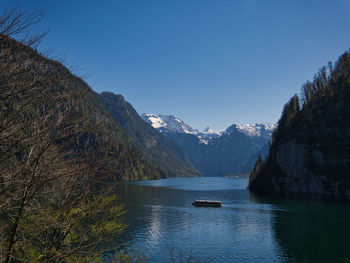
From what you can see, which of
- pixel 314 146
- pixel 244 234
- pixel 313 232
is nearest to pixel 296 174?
pixel 314 146

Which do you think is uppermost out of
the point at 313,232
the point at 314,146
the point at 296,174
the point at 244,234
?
the point at 314,146

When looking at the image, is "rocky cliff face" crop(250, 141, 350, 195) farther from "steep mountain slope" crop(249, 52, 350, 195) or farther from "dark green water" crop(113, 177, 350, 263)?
"dark green water" crop(113, 177, 350, 263)

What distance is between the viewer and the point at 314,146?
145875mm

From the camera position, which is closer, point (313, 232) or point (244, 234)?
point (244, 234)

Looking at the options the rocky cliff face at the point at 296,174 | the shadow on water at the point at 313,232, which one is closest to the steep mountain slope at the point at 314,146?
the rocky cliff face at the point at 296,174

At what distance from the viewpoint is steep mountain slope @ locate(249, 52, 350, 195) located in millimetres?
135500

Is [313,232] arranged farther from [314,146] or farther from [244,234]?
[314,146]

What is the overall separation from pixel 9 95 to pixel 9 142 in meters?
2.15

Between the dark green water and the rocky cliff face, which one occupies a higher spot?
the rocky cliff face

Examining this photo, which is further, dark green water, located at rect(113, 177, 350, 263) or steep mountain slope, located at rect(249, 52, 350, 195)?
steep mountain slope, located at rect(249, 52, 350, 195)

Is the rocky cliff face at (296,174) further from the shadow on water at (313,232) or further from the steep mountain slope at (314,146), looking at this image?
the shadow on water at (313,232)

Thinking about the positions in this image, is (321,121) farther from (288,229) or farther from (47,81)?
(47,81)

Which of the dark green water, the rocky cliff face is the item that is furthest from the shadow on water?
the rocky cliff face

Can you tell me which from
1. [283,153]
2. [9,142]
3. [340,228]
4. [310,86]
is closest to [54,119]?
[9,142]
